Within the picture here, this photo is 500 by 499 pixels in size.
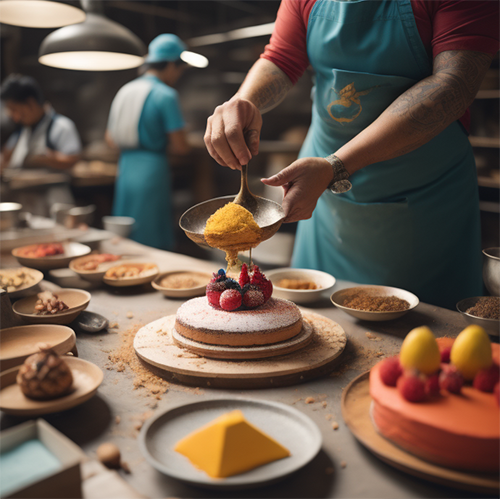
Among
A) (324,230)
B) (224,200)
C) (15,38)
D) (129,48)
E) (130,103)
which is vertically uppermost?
(15,38)

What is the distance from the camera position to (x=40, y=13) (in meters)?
2.46

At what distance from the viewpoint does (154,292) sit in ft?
6.39

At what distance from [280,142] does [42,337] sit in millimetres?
5100

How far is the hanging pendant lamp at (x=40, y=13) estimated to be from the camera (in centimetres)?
238

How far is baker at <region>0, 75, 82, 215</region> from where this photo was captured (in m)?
4.28

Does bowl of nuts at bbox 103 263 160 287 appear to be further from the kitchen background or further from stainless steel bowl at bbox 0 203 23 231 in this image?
the kitchen background

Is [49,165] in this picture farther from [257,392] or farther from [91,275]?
[257,392]

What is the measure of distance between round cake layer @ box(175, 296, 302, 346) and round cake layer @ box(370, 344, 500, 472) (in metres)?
0.44

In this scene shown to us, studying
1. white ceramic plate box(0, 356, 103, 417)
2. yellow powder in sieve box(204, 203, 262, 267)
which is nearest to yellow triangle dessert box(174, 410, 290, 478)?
white ceramic plate box(0, 356, 103, 417)

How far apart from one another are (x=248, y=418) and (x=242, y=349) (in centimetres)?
31

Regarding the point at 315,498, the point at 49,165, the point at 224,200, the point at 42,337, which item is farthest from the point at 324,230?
the point at 49,165

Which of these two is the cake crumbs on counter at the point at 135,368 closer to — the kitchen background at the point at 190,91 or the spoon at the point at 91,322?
the spoon at the point at 91,322

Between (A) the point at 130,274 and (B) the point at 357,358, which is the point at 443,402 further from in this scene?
(A) the point at 130,274

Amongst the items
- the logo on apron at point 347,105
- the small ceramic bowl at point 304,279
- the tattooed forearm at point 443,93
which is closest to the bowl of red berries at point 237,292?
the small ceramic bowl at point 304,279
